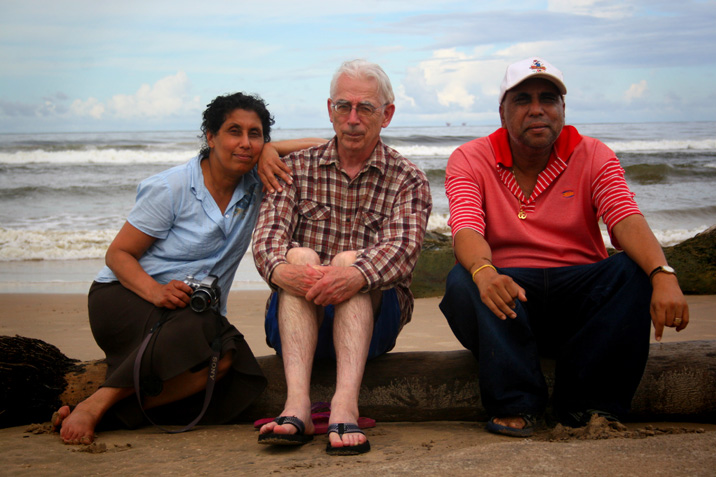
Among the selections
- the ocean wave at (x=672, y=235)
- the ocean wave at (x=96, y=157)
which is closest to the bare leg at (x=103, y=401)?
the ocean wave at (x=672, y=235)

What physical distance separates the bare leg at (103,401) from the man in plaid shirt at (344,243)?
40cm

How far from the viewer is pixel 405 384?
10.8 feet

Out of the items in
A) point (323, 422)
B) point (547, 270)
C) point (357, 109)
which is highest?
point (357, 109)

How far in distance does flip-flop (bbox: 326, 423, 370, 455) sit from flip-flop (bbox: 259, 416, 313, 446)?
11 centimetres

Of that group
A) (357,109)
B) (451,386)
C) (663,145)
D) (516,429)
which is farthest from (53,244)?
(663,145)

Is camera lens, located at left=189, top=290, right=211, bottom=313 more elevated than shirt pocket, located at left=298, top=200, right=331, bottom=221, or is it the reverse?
shirt pocket, located at left=298, top=200, right=331, bottom=221

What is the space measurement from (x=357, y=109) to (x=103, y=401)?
5.84 ft

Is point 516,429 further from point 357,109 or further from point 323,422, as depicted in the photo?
point 357,109

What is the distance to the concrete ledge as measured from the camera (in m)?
3.16

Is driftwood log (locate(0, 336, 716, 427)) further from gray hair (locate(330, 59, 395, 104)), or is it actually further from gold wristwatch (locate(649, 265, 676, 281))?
gray hair (locate(330, 59, 395, 104))

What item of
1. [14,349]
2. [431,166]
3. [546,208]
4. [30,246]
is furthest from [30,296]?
[431,166]

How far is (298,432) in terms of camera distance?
268 centimetres

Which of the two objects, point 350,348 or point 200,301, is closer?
point 350,348

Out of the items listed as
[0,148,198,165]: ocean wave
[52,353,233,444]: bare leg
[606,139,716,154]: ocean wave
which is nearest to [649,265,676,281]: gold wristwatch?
[52,353,233,444]: bare leg
